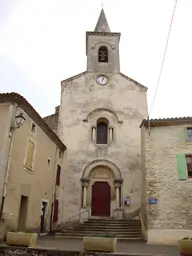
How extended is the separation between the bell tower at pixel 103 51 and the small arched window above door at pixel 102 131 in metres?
4.56

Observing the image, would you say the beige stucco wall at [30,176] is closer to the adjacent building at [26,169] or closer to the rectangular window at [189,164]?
the adjacent building at [26,169]

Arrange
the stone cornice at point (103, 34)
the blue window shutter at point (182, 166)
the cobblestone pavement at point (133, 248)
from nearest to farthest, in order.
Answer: the cobblestone pavement at point (133, 248)
the blue window shutter at point (182, 166)
the stone cornice at point (103, 34)

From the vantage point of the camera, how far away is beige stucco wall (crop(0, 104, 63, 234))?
1139cm

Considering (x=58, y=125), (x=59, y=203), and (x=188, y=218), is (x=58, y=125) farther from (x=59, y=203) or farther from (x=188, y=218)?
(x=188, y=218)

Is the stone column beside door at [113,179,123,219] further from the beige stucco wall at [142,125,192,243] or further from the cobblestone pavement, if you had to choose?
the cobblestone pavement

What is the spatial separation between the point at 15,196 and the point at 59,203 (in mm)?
6358

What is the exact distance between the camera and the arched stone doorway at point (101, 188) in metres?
17.5

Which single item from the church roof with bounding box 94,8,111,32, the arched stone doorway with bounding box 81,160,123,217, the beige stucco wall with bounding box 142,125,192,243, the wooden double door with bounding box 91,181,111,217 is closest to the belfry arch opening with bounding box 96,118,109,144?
the arched stone doorway with bounding box 81,160,123,217

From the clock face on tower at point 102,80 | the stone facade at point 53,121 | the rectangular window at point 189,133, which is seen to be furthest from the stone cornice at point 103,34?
the rectangular window at point 189,133

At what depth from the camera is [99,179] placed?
722 inches

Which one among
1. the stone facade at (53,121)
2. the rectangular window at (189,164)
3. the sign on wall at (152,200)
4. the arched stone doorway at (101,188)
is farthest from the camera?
the stone facade at (53,121)

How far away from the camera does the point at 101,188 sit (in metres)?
18.2

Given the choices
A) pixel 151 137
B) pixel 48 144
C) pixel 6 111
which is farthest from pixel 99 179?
pixel 6 111

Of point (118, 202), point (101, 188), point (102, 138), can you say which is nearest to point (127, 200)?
point (118, 202)
